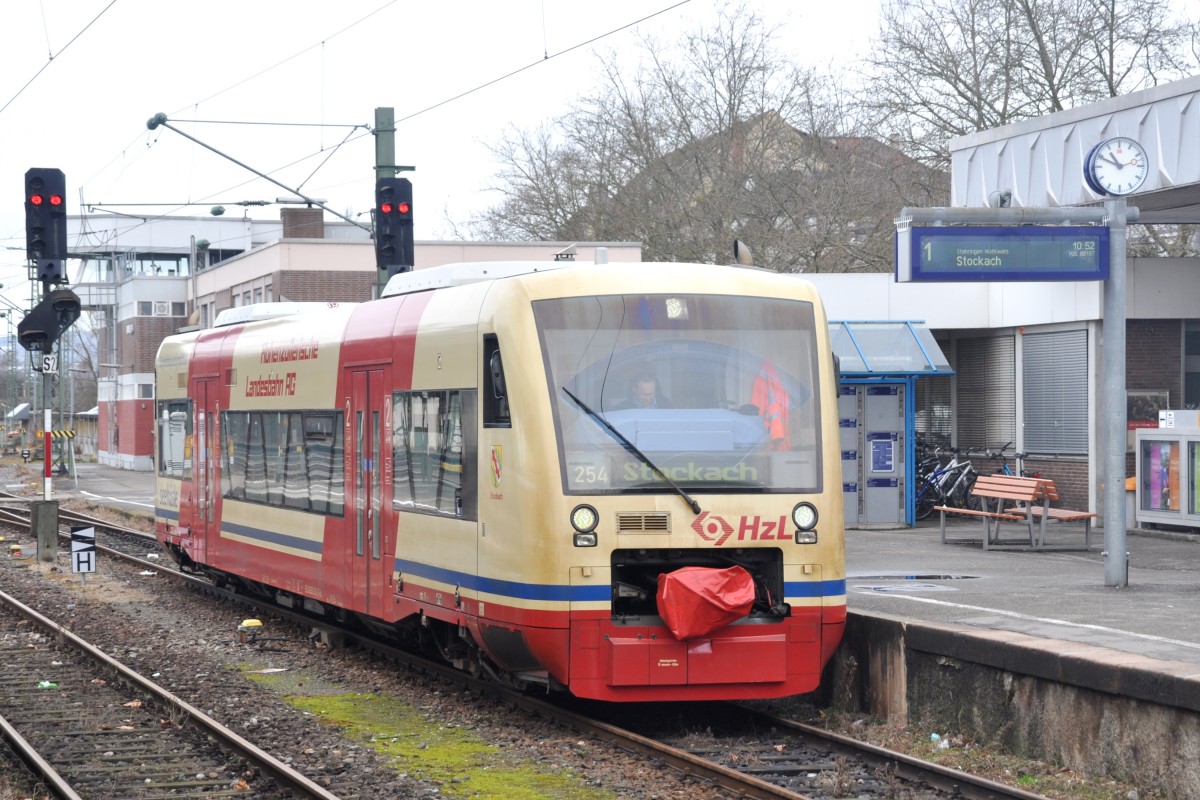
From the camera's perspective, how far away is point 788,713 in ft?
35.6

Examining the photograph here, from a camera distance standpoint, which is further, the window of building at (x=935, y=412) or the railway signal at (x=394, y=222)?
the window of building at (x=935, y=412)

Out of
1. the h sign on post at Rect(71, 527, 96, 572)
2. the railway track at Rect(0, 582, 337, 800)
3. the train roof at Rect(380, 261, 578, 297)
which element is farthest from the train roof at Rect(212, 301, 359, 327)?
the h sign on post at Rect(71, 527, 96, 572)

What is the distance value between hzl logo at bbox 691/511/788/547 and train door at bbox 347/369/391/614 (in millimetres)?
3158

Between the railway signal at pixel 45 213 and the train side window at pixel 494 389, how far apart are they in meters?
12.3

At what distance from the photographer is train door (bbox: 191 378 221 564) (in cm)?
1706

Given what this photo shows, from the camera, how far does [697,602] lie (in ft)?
30.8

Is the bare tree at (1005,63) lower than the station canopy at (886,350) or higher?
higher

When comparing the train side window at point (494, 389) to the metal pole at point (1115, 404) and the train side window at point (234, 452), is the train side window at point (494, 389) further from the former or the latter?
the train side window at point (234, 452)

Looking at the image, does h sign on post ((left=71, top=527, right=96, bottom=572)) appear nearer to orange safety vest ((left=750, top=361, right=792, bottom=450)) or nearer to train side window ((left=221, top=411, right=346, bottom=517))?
train side window ((left=221, top=411, right=346, bottom=517))

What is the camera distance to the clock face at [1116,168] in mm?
14305

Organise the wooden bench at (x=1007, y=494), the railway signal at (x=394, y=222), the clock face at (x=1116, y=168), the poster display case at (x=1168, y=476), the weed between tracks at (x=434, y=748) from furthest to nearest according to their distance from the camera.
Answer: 1. the poster display case at (x=1168, y=476)
2. the railway signal at (x=394, y=222)
3. the wooden bench at (x=1007, y=494)
4. the clock face at (x=1116, y=168)
5. the weed between tracks at (x=434, y=748)

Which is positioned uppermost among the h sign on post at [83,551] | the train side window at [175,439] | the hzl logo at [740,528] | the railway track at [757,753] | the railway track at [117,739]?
the train side window at [175,439]

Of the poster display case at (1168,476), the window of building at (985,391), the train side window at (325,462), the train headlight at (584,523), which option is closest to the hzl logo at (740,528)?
the train headlight at (584,523)

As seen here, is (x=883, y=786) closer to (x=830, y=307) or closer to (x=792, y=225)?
(x=830, y=307)
